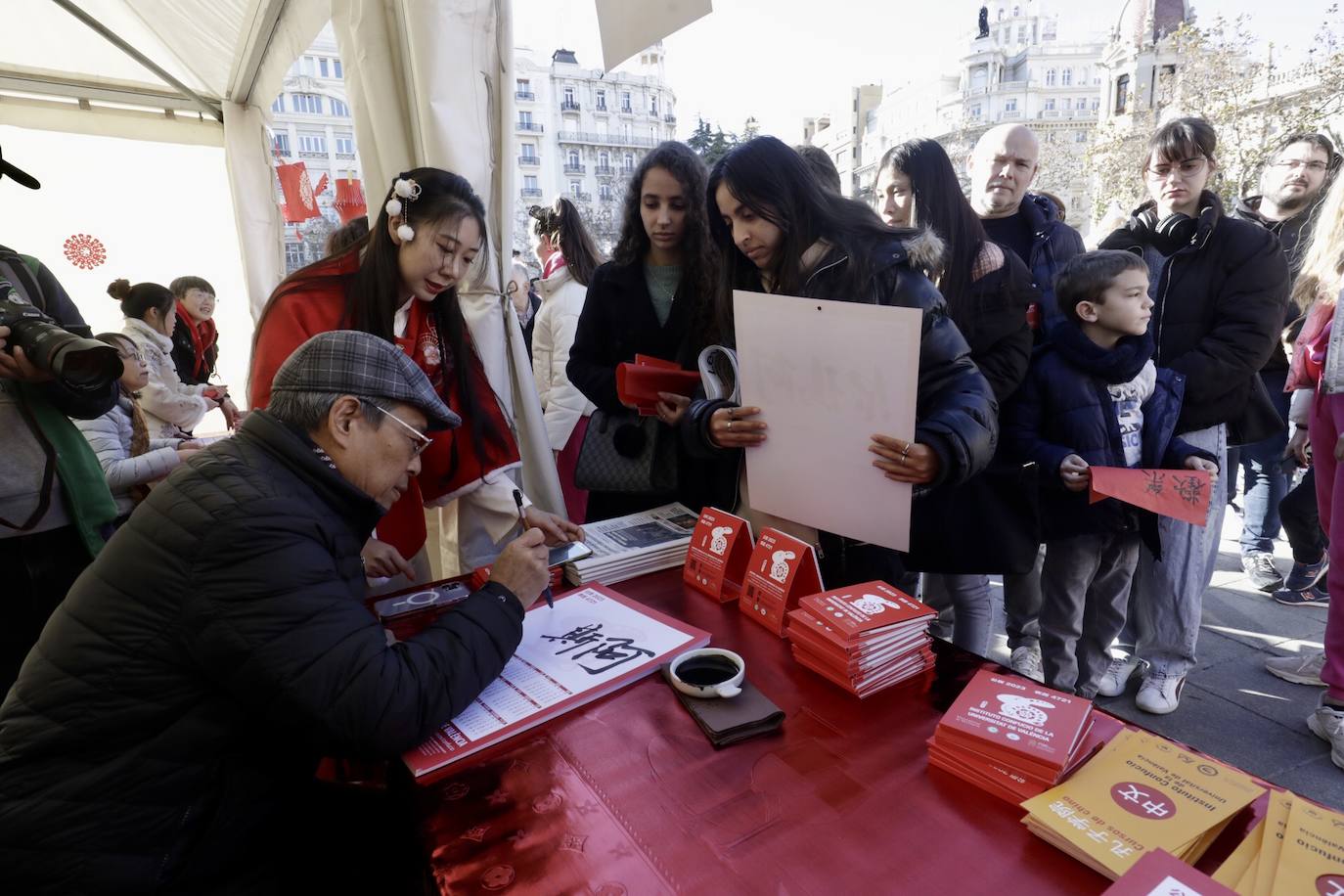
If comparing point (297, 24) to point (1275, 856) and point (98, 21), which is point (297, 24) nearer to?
point (98, 21)

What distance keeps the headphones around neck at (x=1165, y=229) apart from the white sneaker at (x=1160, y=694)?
151cm

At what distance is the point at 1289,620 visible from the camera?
304 centimetres

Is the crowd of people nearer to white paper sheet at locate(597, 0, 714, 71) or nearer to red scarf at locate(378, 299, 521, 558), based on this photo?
red scarf at locate(378, 299, 521, 558)

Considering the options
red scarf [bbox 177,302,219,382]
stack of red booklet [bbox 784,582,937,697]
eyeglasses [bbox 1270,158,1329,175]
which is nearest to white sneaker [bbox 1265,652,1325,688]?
eyeglasses [bbox 1270,158,1329,175]

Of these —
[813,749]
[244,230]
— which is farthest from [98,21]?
[813,749]

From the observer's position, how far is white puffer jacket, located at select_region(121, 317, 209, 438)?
3.24 metres

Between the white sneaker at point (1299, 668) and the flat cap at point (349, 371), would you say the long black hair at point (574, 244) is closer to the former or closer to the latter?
the flat cap at point (349, 371)

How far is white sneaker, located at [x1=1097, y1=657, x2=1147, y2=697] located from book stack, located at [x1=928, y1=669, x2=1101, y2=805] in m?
1.97

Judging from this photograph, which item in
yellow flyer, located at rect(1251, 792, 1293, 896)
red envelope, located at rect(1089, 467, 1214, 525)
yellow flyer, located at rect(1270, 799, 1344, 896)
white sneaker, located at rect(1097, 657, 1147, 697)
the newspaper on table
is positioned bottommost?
white sneaker, located at rect(1097, 657, 1147, 697)

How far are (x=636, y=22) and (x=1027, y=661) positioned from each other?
252 centimetres

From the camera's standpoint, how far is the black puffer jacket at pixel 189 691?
857 millimetres

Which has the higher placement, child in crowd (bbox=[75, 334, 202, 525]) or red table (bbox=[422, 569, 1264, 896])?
child in crowd (bbox=[75, 334, 202, 525])

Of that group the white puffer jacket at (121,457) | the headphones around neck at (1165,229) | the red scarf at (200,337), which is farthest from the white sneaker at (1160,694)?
the red scarf at (200,337)

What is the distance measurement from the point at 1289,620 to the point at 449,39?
4.09 meters
